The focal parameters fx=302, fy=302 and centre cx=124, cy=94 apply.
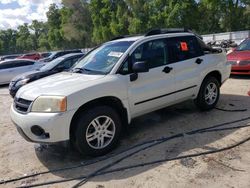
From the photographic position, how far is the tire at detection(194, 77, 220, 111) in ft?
20.3

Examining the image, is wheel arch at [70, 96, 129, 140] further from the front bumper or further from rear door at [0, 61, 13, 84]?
rear door at [0, 61, 13, 84]

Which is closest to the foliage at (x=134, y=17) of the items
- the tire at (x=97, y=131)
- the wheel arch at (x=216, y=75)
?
the wheel arch at (x=216, y=75)

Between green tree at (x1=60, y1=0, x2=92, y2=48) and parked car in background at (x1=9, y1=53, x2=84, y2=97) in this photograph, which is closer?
parked car in background at (x1=9, y1=53, x2=84, y2=97)

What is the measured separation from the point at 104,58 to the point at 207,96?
2.45 meters

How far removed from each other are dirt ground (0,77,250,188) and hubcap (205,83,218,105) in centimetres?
24

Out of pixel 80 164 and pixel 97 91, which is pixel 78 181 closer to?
pixel 80 164

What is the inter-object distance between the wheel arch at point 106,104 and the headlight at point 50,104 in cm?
26

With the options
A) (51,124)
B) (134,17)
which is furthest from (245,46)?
(134,17)

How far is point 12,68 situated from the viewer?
14.9 metres

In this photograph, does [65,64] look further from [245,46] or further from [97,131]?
[97,131]

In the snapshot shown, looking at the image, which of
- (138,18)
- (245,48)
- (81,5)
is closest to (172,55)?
(245,48)

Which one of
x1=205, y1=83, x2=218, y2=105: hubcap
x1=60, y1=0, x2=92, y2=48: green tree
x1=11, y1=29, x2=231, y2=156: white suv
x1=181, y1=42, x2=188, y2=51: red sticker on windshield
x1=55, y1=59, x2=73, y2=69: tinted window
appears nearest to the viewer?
x1=11, y1=29, x2=231, y2=156: white suv

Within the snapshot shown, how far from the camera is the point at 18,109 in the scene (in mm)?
4547

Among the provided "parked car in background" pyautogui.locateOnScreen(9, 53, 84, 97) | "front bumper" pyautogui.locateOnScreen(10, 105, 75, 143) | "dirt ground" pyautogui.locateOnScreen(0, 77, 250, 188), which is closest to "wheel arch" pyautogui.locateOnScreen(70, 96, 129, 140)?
"front bumper" pyautogui.locateOnScreen(10, 105, 75, 143)
